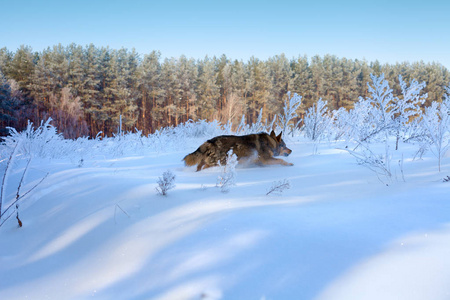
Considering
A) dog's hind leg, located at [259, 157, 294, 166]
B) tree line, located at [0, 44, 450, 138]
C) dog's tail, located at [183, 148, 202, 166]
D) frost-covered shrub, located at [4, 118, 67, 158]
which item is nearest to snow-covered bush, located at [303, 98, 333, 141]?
dog's hind leg, located at [259, 157, 294, 166]

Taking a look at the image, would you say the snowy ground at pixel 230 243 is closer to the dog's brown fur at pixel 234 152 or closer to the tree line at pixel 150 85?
the dog's brown fur at pixel 234 152

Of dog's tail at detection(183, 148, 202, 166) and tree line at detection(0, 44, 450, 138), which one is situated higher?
tree line at detection(0, 44, 450, 138)

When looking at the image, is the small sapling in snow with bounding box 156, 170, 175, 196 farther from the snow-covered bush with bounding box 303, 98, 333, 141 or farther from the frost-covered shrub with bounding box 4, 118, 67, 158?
the snow-covered bush with bounding box 303, 98, 333, 141

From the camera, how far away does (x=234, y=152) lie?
4.89m

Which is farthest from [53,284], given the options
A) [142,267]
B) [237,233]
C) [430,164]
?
[430,164]

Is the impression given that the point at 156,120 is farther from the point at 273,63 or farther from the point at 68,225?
the point at 68,225

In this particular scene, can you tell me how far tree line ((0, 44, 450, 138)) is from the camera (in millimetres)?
31538

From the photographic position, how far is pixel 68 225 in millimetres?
2293

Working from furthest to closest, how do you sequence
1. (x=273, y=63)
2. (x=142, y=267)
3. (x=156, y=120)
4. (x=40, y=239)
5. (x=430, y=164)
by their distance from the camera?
1. (x=273, y=63)
2. (x=156, y=120)
3. (x=430, y=164)
4. (x=40, y=239)
5. (x=142, y=267)

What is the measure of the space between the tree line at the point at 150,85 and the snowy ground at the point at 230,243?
23.5m

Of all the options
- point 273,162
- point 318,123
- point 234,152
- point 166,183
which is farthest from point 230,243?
point 318,123

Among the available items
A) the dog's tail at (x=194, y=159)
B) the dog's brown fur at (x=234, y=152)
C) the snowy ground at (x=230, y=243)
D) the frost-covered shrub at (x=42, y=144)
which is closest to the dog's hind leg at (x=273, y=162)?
the dog's brown fur at (x=234, y=152)

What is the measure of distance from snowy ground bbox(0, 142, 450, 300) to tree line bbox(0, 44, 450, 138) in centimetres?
2349

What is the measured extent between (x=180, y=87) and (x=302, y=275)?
45.7 metres
